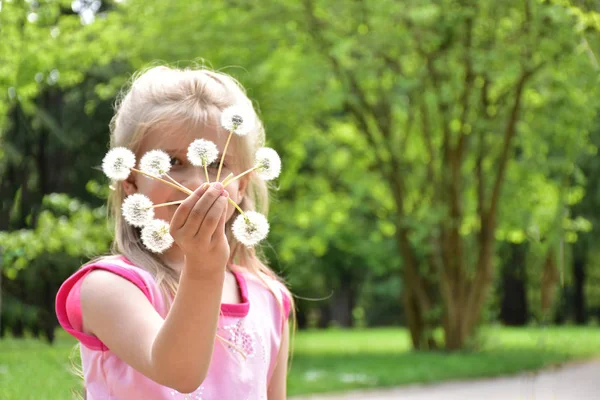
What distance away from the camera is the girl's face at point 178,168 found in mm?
1499

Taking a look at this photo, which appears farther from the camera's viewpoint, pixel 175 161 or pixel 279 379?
pixel 279 379

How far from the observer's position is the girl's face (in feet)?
4.92

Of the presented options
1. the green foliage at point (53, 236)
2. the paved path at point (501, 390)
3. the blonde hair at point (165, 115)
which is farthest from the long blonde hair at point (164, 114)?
the paved path at point (501, 390)

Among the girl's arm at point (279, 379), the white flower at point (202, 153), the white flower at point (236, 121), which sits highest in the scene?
the white flower at point (236, 121)

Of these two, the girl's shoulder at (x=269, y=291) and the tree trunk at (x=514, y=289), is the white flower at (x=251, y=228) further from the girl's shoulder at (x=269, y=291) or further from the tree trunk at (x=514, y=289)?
the tree trunk at (x=514, y=289)

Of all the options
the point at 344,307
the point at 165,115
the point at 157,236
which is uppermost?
the point at 165,115

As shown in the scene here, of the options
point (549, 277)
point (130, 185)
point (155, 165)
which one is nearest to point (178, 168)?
point (130, 185)

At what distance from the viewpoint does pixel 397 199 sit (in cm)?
1335

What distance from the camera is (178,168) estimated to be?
152 centimetres

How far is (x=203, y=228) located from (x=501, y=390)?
8.91 m

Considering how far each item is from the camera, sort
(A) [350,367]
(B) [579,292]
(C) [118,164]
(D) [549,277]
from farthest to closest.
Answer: (B) [579,292] < (D) [549,277] < (A) [350,367] < (C) [118,164]

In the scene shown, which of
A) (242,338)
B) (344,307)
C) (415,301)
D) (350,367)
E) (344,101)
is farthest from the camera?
(344,307)

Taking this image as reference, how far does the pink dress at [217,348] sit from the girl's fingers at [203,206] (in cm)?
43

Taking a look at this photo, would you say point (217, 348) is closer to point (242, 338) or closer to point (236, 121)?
point (242, 338)
